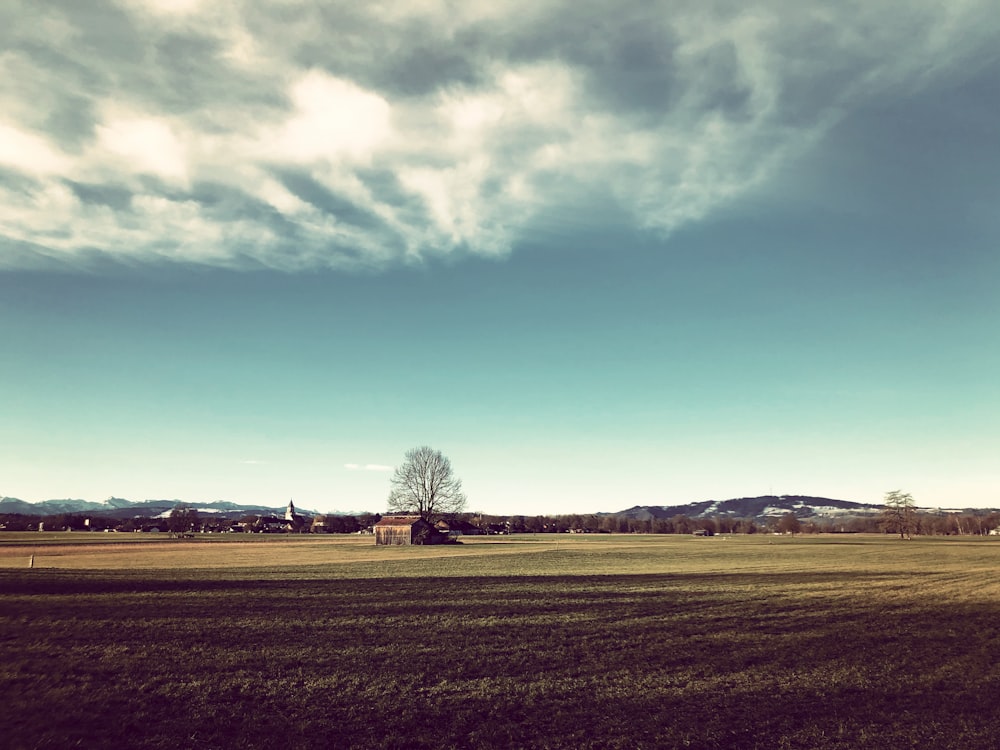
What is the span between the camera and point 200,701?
10.8 meters

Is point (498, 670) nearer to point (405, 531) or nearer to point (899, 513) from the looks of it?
point (405, 531)

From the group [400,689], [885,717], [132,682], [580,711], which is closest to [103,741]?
[132,682]

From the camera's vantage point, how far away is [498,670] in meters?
13.1

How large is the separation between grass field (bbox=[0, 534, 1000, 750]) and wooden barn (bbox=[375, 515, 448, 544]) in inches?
2568

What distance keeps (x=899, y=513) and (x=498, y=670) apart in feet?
476

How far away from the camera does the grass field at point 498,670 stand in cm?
946

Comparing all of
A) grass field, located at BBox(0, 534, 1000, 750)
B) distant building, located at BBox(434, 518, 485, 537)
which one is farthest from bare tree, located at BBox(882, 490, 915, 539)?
grass field, located at BBox(0, 534, 1000, 750)

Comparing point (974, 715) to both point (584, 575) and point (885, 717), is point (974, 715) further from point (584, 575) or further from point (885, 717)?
point (584, 575)

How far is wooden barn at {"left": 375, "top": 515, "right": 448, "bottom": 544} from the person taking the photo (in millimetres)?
90375

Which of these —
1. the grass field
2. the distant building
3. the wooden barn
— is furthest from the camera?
the distant building

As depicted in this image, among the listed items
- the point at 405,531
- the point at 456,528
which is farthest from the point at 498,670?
the point at 456,528

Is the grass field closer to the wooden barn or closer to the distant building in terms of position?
the wooden barn

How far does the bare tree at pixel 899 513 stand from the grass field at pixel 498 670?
122 m

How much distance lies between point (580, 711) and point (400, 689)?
3.40 m
